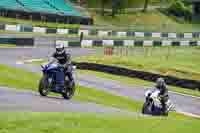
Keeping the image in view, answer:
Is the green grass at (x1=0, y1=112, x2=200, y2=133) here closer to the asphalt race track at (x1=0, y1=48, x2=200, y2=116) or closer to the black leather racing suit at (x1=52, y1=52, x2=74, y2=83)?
the asphalt race track at (x1=0, y1=48, x2=200, y2=116)

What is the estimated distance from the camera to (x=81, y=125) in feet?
30.6

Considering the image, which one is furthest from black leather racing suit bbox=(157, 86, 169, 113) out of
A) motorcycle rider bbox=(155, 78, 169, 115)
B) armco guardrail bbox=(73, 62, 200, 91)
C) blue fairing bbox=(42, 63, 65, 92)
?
armco guardrail bbox=(73, 62, 200, 91)

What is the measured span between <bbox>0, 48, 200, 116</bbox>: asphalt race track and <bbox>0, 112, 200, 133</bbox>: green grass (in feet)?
6.99

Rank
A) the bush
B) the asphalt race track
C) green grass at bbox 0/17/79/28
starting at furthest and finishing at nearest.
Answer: the bush < green grass at bbox 0/17/79/28 < the asphalt race track

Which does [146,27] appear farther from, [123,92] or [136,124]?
[136,124]

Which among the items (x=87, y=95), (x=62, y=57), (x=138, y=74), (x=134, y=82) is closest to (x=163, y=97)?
(x=62, y=57)

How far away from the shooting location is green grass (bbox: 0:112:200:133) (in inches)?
344

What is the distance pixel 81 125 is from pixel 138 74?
20816 mm

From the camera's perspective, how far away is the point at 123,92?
2483 cm

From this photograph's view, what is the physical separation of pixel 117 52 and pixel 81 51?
11.1 feet

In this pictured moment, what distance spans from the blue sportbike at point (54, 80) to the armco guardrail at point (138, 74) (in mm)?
12183

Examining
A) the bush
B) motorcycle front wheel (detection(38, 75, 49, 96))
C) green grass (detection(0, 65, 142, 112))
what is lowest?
green grass (detection(0, 65, 142, 112))

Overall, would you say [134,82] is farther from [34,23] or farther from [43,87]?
[34,23]

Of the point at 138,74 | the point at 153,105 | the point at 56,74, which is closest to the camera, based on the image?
the point at 56,74
